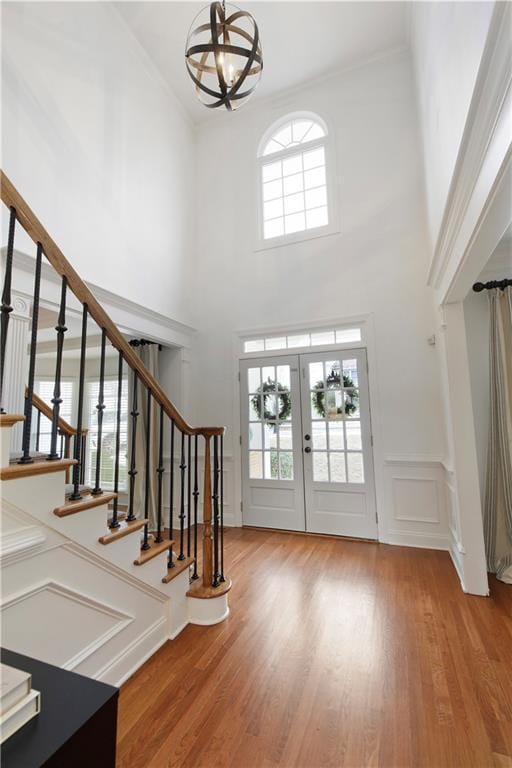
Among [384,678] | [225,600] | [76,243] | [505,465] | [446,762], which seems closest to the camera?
[446,762]

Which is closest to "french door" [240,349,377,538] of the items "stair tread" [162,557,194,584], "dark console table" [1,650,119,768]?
"stair tread" [162,557,194,584]

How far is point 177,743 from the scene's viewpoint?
4.65 feet

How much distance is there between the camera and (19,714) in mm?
631

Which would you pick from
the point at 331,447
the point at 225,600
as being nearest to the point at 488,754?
the point at 225,600

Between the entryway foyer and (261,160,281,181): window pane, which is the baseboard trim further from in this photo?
(261,160,281,181): window pane

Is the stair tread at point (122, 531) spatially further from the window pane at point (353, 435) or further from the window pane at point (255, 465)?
the window pane at point (353, 435)

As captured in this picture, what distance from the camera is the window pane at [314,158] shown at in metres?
4.48

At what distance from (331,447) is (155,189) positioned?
3713 mm

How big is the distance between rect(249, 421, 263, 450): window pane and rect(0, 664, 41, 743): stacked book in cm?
A: 364

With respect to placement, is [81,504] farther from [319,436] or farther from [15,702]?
[319,436]

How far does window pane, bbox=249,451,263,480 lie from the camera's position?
424 centimetres

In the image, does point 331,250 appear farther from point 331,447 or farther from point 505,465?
point 505,465

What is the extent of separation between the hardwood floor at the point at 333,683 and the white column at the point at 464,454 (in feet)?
0.69

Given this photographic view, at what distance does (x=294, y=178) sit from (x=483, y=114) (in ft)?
11.7
